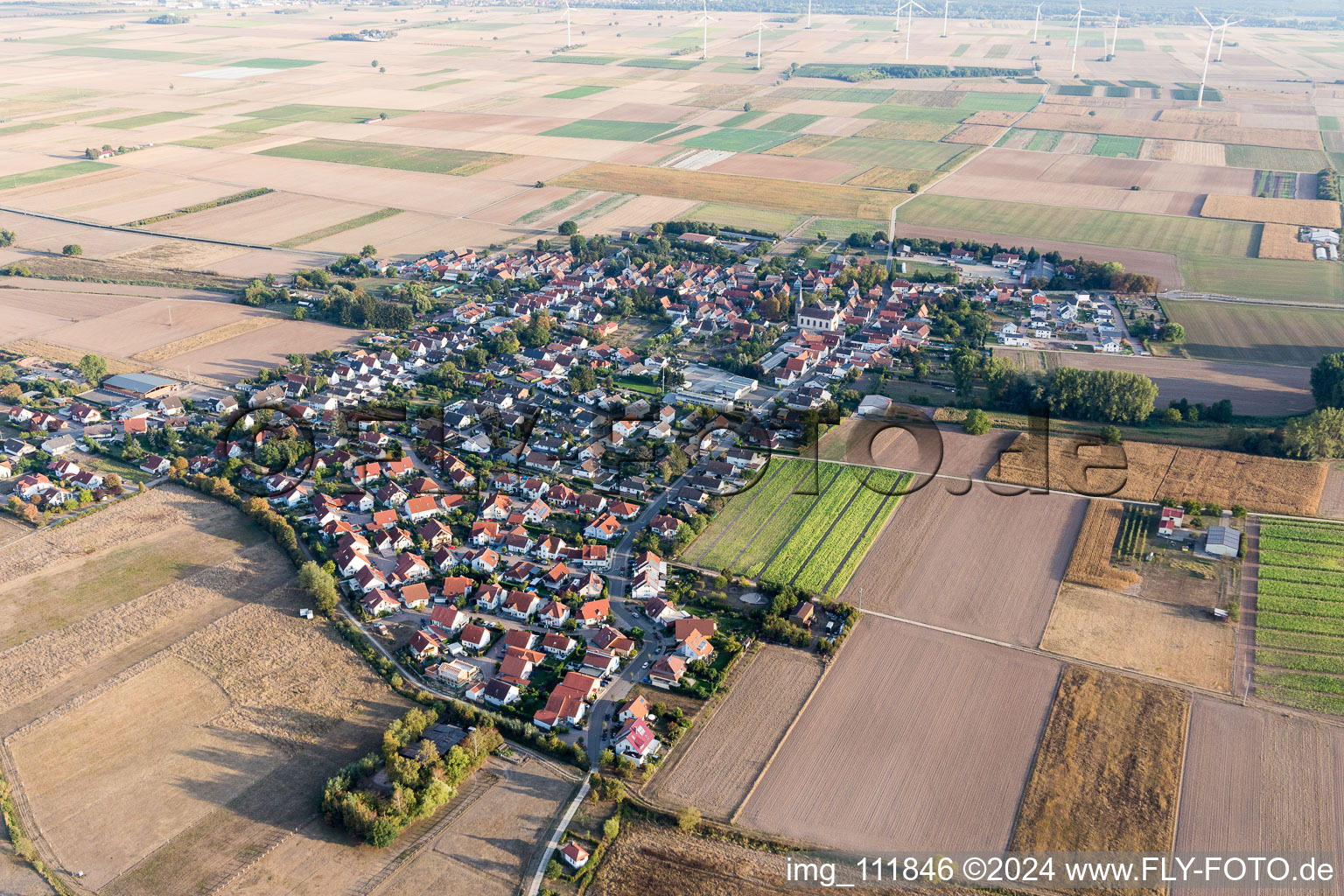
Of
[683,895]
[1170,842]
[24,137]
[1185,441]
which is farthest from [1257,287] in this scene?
[24,137]

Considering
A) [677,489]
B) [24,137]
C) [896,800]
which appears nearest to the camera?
[896,800]

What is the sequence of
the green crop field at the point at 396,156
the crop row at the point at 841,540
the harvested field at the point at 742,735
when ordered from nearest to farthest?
the harvested field at the point at 742,735
the crop row at the point at 841,540
the green crop field at the point at 396,156

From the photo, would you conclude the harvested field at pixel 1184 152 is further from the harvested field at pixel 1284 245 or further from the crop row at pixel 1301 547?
the crop row at pixel 1301 547

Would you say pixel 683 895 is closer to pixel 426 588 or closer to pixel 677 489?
pixel 426 588

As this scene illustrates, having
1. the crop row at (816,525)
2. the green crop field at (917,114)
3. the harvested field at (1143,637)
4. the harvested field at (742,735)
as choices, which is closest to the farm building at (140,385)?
the crop row at (816,525)

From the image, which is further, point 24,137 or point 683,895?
point 24,137

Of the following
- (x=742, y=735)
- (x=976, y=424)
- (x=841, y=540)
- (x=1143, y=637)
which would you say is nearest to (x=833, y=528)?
(x=841, y=540)
